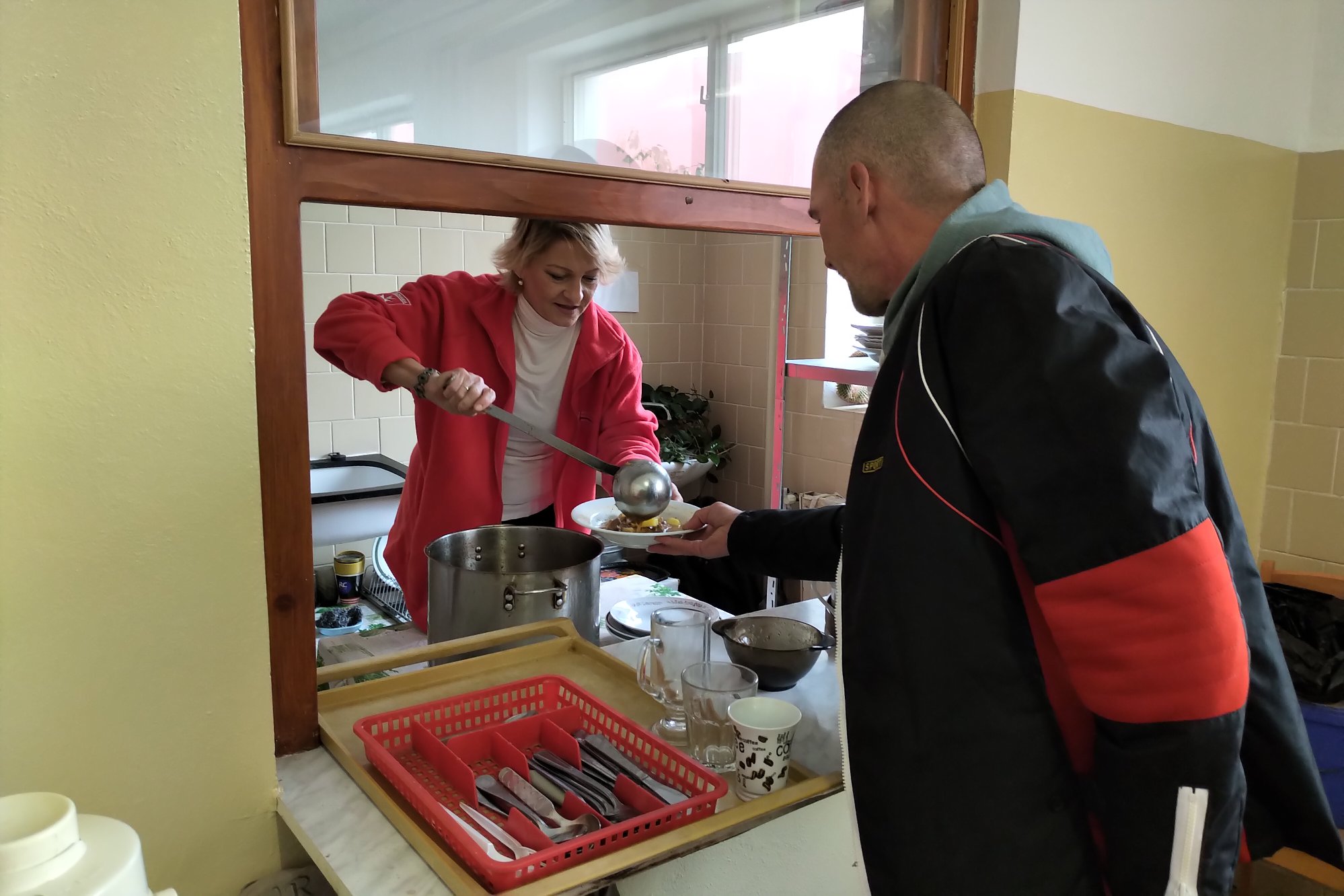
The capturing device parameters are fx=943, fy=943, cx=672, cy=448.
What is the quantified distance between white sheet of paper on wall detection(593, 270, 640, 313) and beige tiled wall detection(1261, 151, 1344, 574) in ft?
6.97

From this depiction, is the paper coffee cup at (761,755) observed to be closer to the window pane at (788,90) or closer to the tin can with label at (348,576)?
the window pane at (788,90)

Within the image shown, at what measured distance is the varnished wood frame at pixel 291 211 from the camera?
932 millimetres

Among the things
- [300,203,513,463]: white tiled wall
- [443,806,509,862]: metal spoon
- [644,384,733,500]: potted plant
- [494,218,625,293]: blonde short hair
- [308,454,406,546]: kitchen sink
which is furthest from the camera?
[644,384,733,500]: potted plant

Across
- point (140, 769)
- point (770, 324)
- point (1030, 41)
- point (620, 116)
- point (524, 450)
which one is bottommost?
point (140, 769)

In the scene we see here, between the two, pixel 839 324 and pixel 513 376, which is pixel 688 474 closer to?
pixel 839 324

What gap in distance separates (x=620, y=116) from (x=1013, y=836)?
0.96 m

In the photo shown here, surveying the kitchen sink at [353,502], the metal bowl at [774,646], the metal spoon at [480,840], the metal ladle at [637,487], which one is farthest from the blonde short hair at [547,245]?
the metal spoon at [480,840]

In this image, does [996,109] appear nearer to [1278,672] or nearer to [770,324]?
[1278,672]

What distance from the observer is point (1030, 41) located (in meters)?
1.47

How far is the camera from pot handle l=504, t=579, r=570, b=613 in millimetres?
1317

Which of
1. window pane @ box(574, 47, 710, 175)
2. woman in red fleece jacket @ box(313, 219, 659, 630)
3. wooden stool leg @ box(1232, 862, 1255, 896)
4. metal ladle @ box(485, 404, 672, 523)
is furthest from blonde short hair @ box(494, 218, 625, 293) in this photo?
wooden stool leg @ box(1232, 862, 1255, 896)

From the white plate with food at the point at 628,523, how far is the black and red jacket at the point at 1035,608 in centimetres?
65

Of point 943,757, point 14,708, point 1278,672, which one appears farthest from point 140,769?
point 1278,672

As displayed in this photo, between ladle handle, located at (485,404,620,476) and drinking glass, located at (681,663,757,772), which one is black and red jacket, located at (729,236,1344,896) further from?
ladle handle, located at (485,404,620,476)
